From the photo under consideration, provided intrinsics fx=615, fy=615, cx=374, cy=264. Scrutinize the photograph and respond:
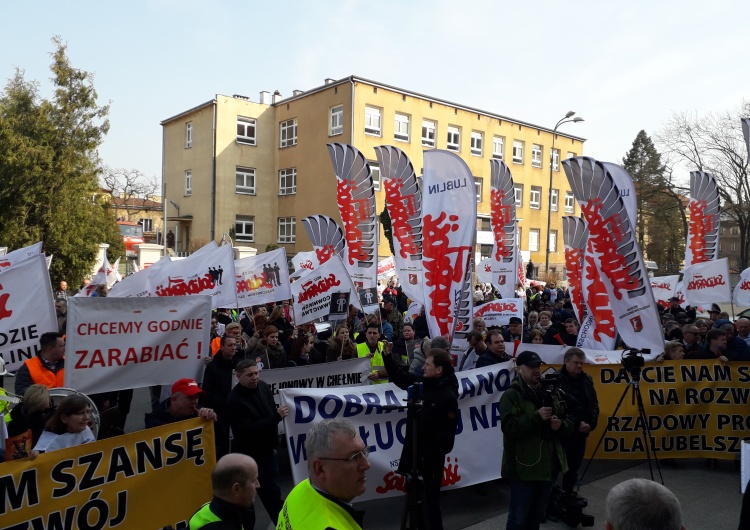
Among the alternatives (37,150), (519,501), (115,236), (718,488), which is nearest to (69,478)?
(519,501)

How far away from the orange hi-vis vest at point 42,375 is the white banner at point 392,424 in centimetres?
255

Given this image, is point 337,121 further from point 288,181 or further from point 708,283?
point 708,283

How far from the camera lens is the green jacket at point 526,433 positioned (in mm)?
4805

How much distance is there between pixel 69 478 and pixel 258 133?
143 ft

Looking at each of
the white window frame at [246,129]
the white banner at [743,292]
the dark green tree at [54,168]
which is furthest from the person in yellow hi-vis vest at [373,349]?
the white window frame at [246,129]

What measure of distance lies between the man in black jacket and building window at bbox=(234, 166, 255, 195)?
41.3m

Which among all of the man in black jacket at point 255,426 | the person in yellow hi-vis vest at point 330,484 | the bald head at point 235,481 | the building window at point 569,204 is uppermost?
the building window at point 569,204

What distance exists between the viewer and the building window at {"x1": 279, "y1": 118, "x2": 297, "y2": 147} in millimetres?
44938

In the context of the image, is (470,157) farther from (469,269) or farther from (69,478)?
(69,478)

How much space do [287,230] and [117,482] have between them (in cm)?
4186

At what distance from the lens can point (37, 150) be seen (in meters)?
23.2

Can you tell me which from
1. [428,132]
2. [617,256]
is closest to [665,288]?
[617,256]

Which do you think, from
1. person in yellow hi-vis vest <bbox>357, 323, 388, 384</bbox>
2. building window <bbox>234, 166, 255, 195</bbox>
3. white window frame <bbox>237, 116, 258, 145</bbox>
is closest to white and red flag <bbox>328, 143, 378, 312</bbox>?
person in yellow hi-vis vest <bbox>357, 323, 388, 384</bbox>

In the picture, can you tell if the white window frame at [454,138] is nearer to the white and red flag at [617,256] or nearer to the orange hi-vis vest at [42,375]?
the white and red flag at [617,256]
